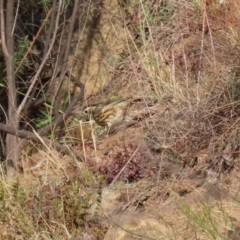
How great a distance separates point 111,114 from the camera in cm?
557

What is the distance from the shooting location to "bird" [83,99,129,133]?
5.57 meters

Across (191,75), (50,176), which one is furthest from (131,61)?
(50,176)

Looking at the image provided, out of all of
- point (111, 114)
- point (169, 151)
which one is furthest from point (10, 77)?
point (169, 151)

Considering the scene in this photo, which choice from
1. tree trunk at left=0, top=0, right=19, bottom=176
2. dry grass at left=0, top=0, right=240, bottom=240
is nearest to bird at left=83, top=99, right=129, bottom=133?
dry grass at left=0, top=0, right=240, bottom=240

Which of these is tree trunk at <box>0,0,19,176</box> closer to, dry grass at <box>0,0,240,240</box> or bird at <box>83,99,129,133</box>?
dry grass at <box>0,0,240,240</box>

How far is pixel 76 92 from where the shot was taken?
245 inches

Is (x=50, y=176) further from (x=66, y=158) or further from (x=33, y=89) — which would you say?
(x=33, y=89)

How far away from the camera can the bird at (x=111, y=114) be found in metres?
5.57

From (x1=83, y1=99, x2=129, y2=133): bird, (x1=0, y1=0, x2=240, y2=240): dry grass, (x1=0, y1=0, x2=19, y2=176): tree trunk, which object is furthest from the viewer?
(x1=83, y1=99, x2=129, y2=133): bird

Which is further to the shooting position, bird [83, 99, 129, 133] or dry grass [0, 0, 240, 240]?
bird [83, 99, 129, 133]

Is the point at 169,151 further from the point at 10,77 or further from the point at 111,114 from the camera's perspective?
the point at 10,77

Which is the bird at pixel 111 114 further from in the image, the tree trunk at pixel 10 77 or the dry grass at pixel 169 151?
the tree trunk at pixel 10 77

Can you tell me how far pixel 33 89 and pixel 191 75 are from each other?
4.01ft

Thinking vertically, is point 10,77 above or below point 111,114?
above
